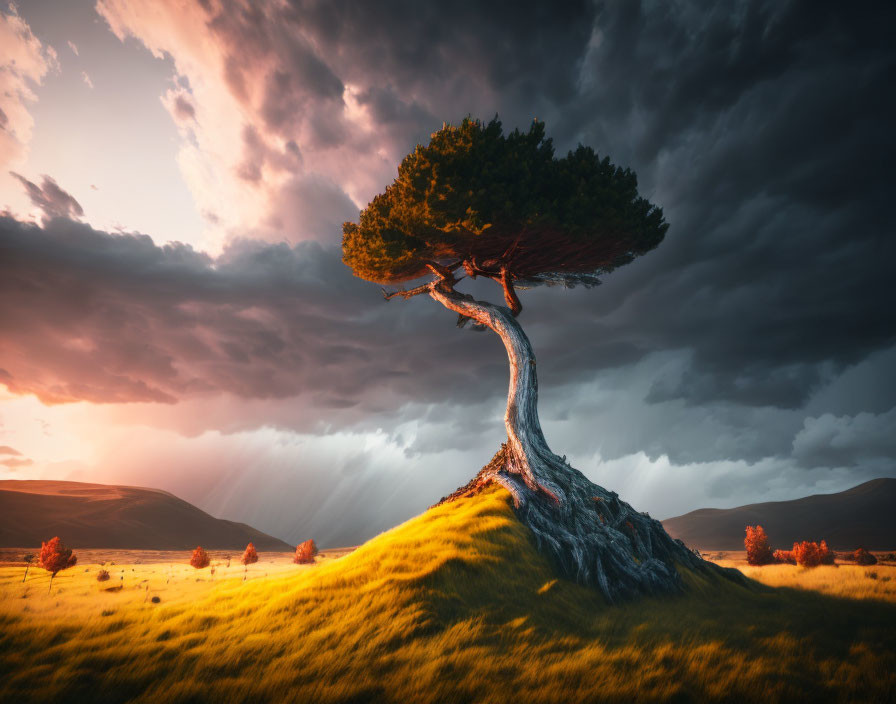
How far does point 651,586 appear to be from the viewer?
13266 millimetres

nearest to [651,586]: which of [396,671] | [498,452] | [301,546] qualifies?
[498,452]

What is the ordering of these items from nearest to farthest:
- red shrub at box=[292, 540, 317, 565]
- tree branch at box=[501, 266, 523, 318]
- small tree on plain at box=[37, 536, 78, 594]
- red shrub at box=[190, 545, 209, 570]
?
tree branch at box=[501, 266, 523, 318] < small tree on plain at box=[37, 536, 78, 594] < red shrub at box=[190, 545, 209, 570] < red shrub at box=[292, 540, 317, 565]

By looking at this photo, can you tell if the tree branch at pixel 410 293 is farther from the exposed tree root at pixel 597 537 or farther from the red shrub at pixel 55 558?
the red shrub at pixel 55 558

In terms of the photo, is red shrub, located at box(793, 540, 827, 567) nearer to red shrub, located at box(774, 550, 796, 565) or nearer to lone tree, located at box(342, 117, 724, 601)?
red shrub, located at box(774, 550, 796, 565)

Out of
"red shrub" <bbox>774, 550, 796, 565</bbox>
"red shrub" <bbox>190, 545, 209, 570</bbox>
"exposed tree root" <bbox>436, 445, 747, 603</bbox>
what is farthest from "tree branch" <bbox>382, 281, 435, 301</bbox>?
"red shrub" <bbox>190, 545, 209, 570</bbox>

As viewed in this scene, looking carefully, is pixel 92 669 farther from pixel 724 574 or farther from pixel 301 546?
pixel 301 546

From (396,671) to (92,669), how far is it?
5.71 metres

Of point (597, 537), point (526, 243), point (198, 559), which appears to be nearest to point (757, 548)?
point (597, 537)

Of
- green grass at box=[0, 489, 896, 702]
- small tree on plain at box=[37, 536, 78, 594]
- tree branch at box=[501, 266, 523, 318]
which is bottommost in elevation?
green grass at box=[0, 489, 896, 702]

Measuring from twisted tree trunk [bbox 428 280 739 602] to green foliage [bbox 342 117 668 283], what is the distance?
378cm

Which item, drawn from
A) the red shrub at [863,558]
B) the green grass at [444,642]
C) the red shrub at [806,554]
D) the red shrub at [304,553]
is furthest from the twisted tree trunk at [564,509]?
the red shrub at [304,553]

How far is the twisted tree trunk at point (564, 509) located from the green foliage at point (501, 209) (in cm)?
378

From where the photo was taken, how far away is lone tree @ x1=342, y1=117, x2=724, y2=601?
15.3 meters

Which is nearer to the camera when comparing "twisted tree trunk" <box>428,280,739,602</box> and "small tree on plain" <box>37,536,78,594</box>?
"twisted tree trunk" <box>428,280,739,602</box>
